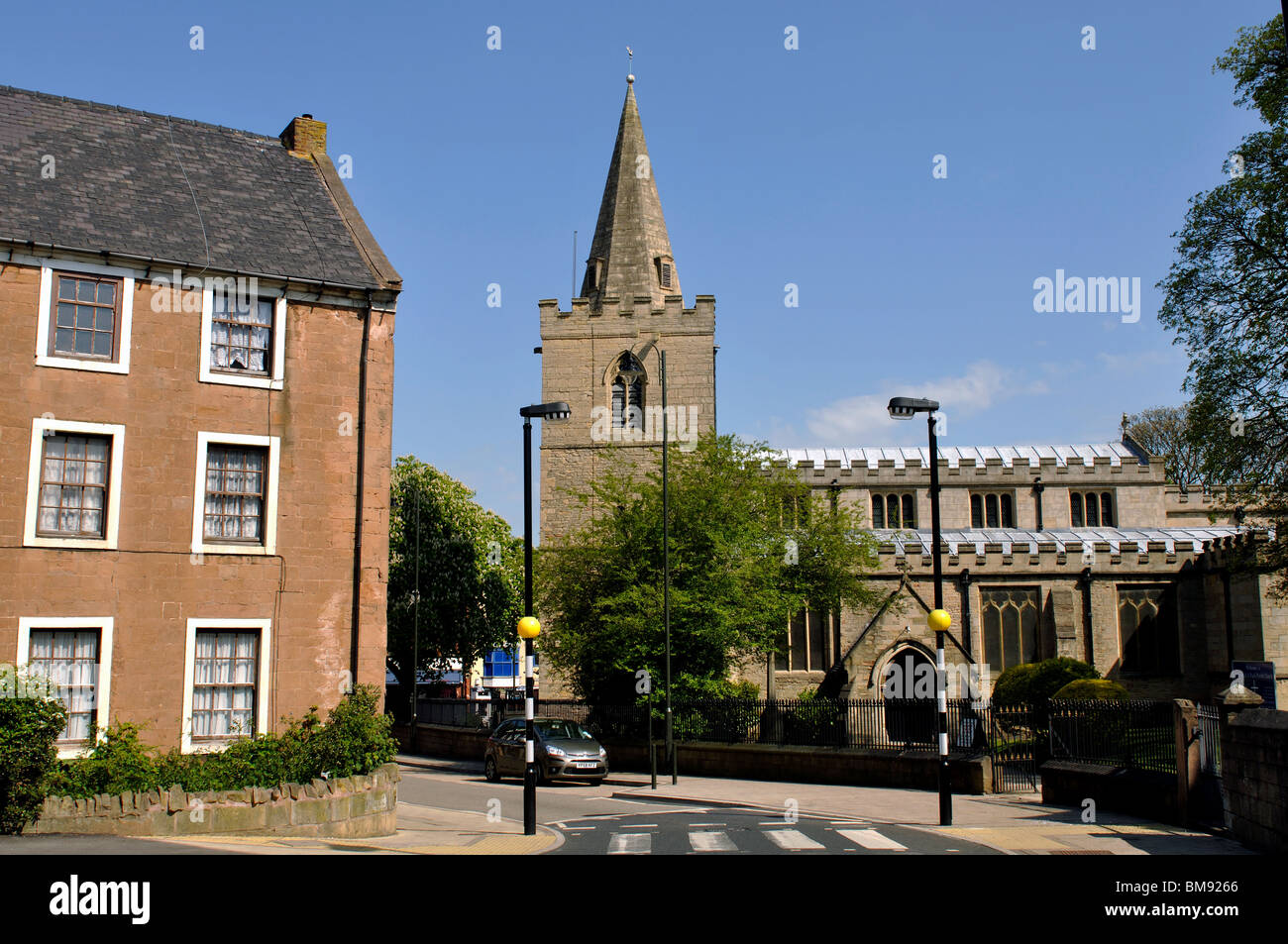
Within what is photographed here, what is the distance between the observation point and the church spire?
49875mm

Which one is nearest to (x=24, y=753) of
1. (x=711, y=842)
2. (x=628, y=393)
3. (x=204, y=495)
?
(x=204, y=495)

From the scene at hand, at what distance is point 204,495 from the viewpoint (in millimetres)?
17453

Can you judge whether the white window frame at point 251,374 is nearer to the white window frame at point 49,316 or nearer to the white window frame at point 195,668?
the white window frame at point 49,316

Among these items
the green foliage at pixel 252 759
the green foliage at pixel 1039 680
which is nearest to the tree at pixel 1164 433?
the green foliage at pixel 1039 680

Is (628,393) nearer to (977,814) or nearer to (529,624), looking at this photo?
(977,814)

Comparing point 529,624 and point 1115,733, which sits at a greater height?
point 529,624

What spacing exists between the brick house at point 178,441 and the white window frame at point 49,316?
3 cm

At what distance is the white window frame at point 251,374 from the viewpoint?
17.7m

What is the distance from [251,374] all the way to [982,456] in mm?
41246

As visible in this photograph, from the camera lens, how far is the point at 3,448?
16141 millimetres

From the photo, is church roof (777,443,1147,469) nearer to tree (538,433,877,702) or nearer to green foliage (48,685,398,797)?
tree (538,433,877,702)
